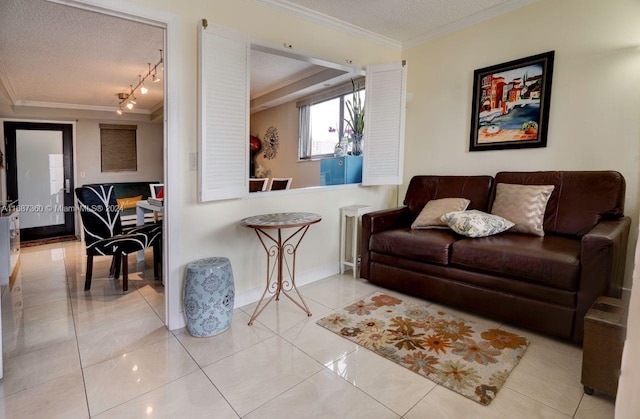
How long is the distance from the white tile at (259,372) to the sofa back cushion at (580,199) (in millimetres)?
2175

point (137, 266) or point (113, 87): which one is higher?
point (113, 87)

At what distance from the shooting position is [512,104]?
3066mm

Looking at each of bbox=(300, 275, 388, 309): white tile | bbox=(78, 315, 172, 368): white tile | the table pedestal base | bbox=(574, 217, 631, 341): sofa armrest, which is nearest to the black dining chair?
bbox=(78, 315, 172, 368): white tile

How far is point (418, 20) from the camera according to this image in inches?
128

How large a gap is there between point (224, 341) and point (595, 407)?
202 centimetres

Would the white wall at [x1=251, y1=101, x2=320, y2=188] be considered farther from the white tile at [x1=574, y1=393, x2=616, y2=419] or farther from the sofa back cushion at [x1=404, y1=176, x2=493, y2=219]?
the white tile at [x1=574, y1=393, x2=616, y2=419]

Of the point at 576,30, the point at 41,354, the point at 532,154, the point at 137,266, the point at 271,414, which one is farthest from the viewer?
the point at 137,266

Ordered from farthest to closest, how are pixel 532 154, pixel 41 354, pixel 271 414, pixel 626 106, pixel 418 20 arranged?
pixel 418 20 < pixel 532 154 < pixel 626 106 < pixel 41 354 < pixel 271 414

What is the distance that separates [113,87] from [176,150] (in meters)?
3.69

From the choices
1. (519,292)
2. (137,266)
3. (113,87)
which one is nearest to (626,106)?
(519,292)

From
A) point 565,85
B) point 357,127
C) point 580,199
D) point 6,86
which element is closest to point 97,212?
point 357,127

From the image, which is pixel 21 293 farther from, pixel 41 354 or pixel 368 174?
pixel 368 174

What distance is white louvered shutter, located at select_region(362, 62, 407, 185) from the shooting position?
3.43m

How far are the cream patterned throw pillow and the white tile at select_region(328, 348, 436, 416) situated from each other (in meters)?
1.22
